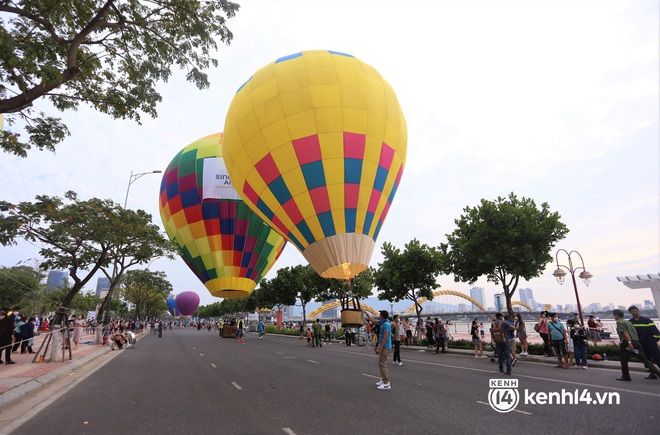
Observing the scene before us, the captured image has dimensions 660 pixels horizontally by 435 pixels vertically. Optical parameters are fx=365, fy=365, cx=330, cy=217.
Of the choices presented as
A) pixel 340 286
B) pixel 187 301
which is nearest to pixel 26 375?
pixel 340 286

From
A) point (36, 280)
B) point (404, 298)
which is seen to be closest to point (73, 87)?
point (404, 298)

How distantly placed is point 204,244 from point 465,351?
19639 mm

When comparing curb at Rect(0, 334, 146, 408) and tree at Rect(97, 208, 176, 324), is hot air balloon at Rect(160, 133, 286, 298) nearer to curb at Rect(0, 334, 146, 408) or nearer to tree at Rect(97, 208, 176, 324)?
tree at Rect(97, 208, 176, 324)

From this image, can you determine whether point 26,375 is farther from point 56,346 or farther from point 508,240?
point 508,240

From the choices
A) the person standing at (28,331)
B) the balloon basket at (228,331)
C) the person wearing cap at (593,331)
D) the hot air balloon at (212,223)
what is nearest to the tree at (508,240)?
the person wearing cap at (593,331)

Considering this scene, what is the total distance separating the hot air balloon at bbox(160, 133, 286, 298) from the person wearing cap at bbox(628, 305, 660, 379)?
77.1ft

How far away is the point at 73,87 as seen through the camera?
963 centimetres

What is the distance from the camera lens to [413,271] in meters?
27.0

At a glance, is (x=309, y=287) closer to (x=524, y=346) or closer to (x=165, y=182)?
(x=165, y=182)

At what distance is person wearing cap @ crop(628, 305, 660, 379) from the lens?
944cm

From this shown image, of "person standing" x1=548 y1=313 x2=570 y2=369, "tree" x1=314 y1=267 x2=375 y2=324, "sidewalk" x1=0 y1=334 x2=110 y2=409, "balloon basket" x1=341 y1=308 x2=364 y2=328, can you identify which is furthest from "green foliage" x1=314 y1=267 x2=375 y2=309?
"sidewalk" x1=0 y1=334 x2=110 y2=409

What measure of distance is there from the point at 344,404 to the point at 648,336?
8230 mm

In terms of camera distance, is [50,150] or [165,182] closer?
[50,150]

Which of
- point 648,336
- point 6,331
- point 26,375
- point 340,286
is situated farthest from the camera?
point 340,286
